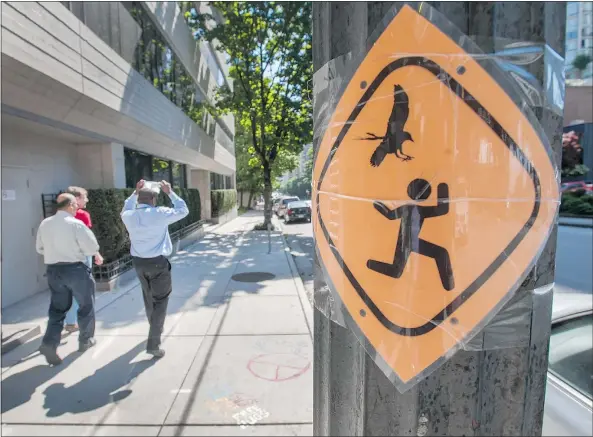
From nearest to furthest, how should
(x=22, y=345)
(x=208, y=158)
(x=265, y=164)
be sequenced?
(x=22, y=345) → (x=208, y=158) → (x=265, y=164)

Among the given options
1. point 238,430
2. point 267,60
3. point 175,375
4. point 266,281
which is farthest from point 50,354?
point 267,60

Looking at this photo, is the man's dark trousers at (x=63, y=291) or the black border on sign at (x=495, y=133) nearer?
the black border on sign at (x=495, y=133)

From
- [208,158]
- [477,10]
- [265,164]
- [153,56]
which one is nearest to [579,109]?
[265,164]

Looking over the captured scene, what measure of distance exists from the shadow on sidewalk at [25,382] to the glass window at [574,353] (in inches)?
155

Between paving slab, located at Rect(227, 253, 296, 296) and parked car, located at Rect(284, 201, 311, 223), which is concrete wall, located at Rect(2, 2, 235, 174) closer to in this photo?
paving slab, located at Rect(227, 253, 296, 296)

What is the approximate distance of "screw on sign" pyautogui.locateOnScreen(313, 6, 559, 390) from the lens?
712 millimetres

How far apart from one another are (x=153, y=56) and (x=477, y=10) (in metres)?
8.02

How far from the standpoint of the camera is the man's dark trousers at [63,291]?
3455 millimetres

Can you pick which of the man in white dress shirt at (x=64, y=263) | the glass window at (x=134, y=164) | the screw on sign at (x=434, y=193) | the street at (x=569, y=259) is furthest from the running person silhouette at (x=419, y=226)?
the glass window at (x=134, y=164)

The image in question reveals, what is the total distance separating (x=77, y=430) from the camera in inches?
103

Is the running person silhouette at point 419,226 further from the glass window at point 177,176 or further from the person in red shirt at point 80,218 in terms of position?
the glass window at point 177,176

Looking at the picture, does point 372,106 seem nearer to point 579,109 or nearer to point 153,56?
point 153,56

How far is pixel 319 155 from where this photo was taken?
93cm

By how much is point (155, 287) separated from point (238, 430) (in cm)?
138
